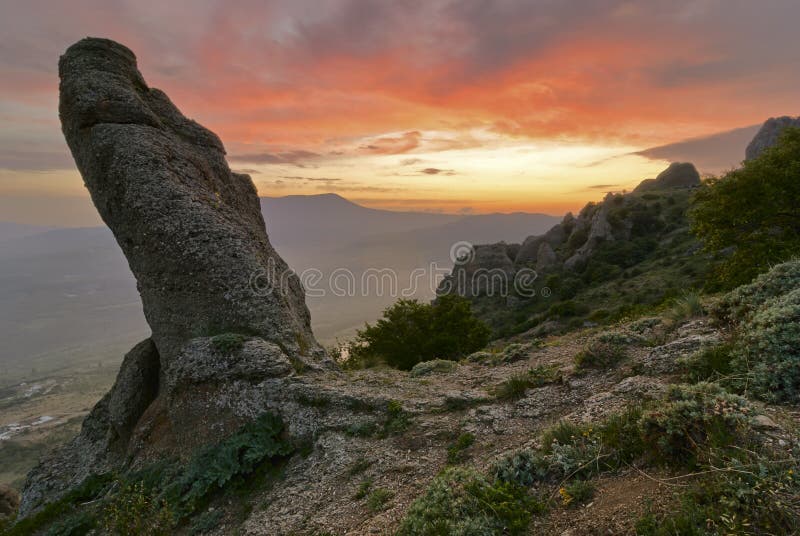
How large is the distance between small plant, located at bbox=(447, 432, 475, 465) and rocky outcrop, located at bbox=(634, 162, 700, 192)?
278 feet

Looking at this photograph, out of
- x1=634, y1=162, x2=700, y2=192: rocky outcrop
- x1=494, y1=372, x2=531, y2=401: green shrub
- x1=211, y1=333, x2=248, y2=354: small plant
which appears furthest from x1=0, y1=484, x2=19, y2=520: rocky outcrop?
x1=634, y1=162, x2=700, y2=192: rocky outcrop

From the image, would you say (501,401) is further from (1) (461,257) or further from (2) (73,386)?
(2) (73,386)

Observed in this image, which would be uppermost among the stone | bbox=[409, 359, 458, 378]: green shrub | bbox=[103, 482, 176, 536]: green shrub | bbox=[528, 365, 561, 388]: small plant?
the stone

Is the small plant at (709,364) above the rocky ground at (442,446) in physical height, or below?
above

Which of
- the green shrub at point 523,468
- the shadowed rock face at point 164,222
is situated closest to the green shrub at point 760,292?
the green shrub at point 523,468

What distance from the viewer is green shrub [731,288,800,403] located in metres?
5.15

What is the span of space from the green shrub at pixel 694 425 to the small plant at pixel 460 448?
3.10 meters

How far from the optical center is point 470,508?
4.79m

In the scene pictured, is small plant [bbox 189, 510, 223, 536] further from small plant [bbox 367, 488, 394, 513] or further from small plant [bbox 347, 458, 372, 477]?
small plant [bbox 367, 488, 394, 513]

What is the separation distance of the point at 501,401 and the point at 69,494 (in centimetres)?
1111

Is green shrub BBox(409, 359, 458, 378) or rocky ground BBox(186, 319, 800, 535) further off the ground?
rocky ground BBox(186, 319, 800, 535)

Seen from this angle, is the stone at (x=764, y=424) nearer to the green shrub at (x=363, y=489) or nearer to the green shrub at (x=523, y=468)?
the green shrub at (x=523, y=468)

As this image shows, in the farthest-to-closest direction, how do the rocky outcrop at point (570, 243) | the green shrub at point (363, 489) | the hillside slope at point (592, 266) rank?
the rocky outcrop at point (570, 243), the hillside slope at point (592, 266), the green shrub at point (363, 489)

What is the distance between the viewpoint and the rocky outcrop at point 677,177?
7494 centimetres
